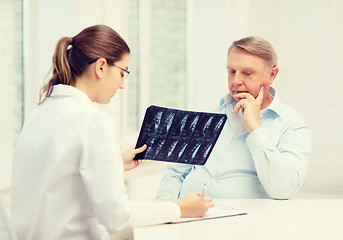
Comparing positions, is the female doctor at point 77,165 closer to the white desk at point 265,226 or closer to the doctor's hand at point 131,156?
the white desk at point 265,226

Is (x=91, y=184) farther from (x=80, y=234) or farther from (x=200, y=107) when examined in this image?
(x=200, y=107)

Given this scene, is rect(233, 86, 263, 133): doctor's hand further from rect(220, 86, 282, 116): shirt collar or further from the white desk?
the white desk

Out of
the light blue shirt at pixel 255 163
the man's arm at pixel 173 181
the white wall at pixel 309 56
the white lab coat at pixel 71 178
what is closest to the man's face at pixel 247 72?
the light blue shirt at pixel 255 163

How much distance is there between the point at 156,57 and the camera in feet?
13.3

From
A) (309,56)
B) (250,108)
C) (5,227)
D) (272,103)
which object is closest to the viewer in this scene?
(5,227)

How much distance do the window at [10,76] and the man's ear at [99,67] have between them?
1.24m

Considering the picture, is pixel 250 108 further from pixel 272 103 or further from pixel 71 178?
pixel 71 178

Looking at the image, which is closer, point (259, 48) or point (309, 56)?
point (259, 48)

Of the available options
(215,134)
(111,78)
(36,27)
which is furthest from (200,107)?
(111,78)

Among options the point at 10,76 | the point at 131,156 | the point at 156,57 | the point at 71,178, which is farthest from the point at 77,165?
the point at 156,57

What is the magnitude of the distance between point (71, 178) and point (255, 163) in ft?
2.84

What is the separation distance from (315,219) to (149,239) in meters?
0.61

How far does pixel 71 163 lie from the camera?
1317 mm

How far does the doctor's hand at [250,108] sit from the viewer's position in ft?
6.38
